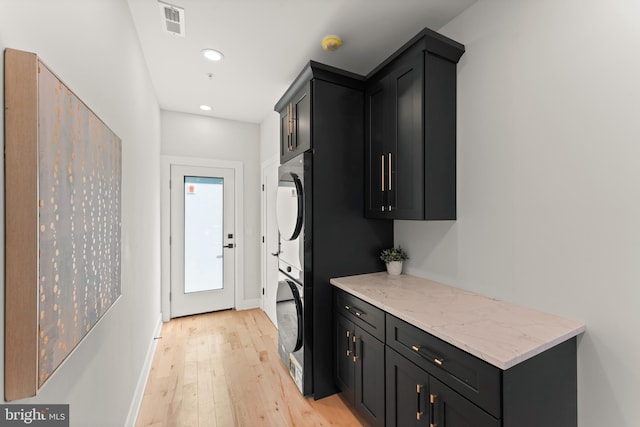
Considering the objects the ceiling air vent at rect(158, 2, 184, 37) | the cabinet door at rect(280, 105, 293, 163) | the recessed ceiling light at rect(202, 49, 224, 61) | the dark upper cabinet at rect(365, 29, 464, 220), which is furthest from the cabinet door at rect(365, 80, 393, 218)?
the ceiling air vent at rect(158, 2, 184, 37)

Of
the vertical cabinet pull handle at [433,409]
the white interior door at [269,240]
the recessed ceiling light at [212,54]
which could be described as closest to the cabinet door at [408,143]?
the vertical cabinet pull handle at [433,409]

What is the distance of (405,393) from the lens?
1496mm

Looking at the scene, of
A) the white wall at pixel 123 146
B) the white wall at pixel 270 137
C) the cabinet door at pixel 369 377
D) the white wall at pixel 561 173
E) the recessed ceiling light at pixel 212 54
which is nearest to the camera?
the white wall at pixel 123 146

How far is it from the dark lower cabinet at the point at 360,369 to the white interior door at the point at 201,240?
240 cm

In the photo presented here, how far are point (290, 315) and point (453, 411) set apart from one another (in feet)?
4.74

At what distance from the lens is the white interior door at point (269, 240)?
3.56m

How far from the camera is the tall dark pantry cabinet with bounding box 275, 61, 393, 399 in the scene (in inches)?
84.9

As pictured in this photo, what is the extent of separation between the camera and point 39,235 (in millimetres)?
745

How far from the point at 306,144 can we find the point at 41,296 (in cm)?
179

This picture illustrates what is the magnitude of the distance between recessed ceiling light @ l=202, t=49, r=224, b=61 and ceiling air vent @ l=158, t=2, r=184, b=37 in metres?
0.25

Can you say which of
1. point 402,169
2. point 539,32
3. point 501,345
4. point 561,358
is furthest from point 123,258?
point 539,32

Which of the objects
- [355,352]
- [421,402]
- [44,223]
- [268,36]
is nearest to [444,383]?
[421,402]

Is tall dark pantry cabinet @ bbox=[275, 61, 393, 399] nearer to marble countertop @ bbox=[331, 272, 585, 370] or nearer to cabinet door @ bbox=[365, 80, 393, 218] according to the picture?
cabinet door @ bbox=[365, 80, 393, 218]

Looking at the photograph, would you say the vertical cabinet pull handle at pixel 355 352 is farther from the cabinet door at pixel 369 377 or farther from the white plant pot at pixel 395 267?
the white plant pot at pixel 395 267
